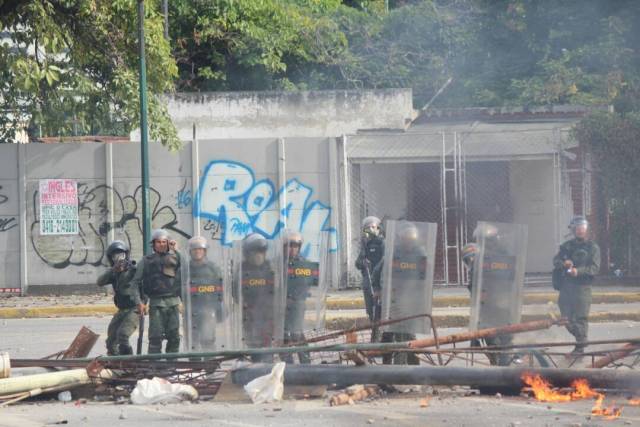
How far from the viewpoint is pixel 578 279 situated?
10727 millimetres

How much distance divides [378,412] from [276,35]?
18.1m

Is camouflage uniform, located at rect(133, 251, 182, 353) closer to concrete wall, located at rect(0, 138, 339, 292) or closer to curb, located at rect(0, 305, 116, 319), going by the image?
curb, located at rect(0, 305, 116, 319)

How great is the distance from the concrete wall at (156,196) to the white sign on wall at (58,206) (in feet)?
0.35

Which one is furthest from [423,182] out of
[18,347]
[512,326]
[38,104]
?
[512,326]

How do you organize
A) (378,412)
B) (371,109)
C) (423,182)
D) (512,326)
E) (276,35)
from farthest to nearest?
(276,35)
(371,109)
(423,182)
(512,326)
(378,412)

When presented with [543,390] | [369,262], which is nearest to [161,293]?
[369,262]

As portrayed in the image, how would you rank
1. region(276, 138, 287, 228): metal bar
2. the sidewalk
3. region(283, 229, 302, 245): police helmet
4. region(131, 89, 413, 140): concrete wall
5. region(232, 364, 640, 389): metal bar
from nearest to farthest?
region(232, 364, 640, 389): metal bar < region(283, 229, 302, 245): police helmet < the sidewalk < region(276, 138, 287, 228): metal bar < region(131, 89, 413, 140): concrete wall

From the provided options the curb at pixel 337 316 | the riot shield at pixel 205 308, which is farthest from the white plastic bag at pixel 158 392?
the curb at pixel 337 316

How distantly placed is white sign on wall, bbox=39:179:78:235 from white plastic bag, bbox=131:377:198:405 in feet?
33.5

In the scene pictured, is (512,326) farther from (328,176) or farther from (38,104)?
(38,104)

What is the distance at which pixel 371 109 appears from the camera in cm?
2075

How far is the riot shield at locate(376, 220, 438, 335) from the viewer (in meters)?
9.72

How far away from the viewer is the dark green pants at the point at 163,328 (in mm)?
10219

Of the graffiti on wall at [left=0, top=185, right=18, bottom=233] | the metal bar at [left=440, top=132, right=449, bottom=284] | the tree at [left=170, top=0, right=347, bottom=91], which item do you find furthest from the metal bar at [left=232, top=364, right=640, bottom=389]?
the tree at [left=170, top=0, right=347, bottom=91]
